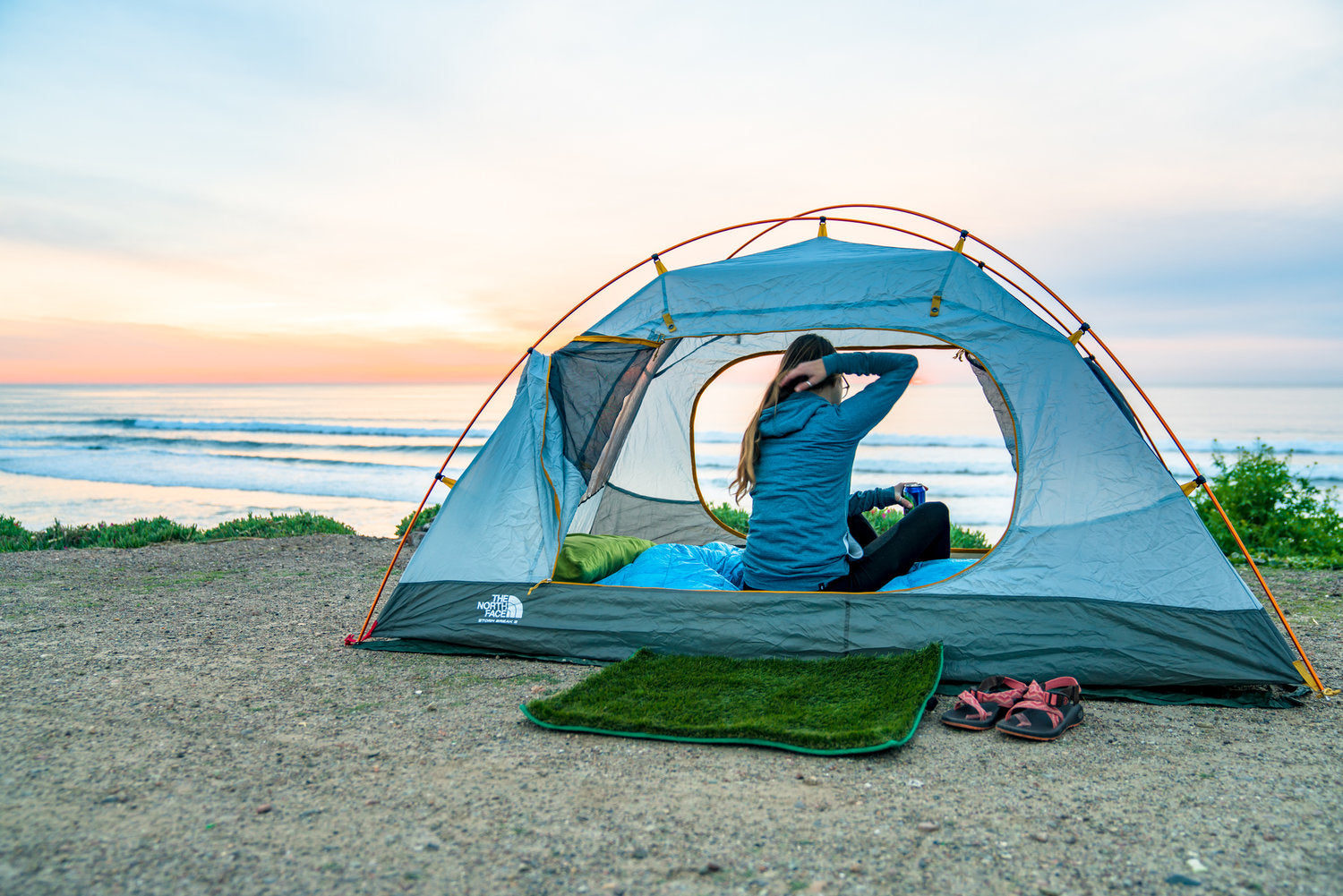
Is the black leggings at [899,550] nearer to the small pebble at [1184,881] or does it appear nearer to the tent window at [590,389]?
the tent window at [590,389]

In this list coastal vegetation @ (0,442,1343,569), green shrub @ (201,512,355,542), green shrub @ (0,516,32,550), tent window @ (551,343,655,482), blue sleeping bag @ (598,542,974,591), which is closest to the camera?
blue sleeping bag @ (598,542,974,591)

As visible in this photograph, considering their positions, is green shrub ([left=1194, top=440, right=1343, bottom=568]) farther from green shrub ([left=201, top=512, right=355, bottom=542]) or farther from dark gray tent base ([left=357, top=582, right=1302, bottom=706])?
green shrub ([left=201, top=512, right=355, bottom=542])

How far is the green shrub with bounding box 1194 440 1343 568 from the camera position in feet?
20.7

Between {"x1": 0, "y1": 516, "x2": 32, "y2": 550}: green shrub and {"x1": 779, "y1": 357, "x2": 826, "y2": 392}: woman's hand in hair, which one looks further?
{"x1": 0, "y1": 516, "x2": 32, "y2": 550}: green shrub

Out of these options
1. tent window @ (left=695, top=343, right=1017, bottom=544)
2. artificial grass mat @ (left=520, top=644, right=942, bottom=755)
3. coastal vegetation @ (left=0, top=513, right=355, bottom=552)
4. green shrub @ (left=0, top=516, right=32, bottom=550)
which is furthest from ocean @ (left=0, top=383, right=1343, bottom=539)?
artificial grass mat @ (left=520, top=644, right=942, bottom=755)

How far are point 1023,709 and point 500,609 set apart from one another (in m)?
2.30

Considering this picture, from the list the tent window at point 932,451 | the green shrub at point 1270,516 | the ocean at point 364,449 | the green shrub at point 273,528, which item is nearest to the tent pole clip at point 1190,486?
the tent window at point 932,451

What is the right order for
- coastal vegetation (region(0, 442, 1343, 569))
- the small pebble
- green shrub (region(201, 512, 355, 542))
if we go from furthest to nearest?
green shrub (region(201, 512, 355, 542))
coastal vegetation (region(0, 442, 1343, 569))
the small pebble

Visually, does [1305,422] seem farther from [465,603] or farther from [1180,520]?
[465,603]

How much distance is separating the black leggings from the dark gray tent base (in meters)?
0.12

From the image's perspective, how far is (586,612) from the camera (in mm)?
3621

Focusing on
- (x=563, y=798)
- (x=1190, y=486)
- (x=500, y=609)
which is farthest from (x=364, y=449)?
(x=1190, y=486)

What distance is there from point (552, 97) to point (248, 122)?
3.70 metres

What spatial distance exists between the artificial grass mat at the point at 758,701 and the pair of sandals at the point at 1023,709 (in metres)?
0.15
